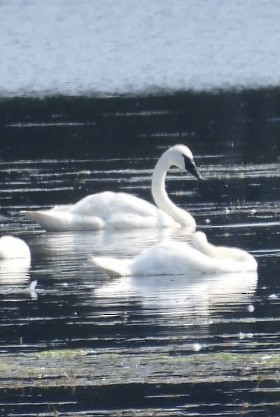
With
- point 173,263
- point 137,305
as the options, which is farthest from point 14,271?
point 137,305

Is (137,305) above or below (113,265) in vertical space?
below

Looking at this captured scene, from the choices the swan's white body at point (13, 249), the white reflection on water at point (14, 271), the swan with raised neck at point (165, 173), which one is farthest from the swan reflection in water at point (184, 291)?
the swan with raised neck at point (165, 173)

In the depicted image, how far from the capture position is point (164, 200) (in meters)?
20.4

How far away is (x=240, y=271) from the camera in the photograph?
51.1 ft

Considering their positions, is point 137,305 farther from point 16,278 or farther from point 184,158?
point 184,158

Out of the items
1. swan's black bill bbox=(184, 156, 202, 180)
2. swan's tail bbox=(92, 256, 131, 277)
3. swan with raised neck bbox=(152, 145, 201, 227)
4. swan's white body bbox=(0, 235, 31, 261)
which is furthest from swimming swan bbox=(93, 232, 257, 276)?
swan's black bill bbox=(184, 156, 202, 180)

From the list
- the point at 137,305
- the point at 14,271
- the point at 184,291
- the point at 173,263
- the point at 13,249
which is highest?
the point at 13,249

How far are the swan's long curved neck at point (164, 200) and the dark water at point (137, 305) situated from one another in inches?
10.0

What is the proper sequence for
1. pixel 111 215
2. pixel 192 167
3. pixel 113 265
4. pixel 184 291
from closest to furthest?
pixel 184 291
pixel 113 265
pixel 111 215
pixel 192 167

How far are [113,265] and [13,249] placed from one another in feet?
5.72

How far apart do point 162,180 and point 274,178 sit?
7.43 feet

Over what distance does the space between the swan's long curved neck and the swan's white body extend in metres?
2.84

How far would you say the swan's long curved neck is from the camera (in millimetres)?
19562

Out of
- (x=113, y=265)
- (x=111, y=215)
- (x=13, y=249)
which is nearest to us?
(x=113, y=265)
